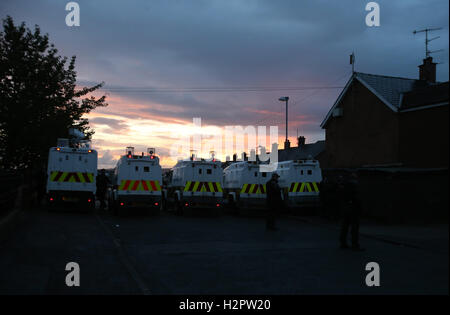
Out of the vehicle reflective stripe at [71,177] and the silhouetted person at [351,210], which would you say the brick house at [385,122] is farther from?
the vehicle reflective stripe at [71,177]

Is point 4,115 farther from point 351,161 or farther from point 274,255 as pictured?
point 351,161

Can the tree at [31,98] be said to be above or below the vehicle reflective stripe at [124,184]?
above

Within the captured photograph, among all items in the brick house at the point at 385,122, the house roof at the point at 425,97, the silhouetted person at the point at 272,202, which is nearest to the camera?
the silhouetted person at the point at 272,202

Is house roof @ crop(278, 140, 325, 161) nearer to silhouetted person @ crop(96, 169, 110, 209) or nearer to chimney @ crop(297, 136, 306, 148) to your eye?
chimney @ crop(297, 136, 306, 148)

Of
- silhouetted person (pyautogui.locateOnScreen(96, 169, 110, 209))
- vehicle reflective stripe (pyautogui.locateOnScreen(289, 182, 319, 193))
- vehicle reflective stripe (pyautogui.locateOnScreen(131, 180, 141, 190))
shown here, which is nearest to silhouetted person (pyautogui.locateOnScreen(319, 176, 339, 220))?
vehicle reflective stripe (pyautogui.locateOnScreen(289, 182, 319, 193))

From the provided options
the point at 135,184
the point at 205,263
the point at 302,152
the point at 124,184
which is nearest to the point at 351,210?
the point at 205,263

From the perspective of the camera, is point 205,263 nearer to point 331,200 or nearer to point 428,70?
point 331,200

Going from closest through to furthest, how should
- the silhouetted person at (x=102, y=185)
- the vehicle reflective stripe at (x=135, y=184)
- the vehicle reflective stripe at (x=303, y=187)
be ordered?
the vehicle reflective stripe at (x=135, y=184) < the vehicle reflective stripe at (x=303, y=187) < the silhouetted person at (x=102, y=185)

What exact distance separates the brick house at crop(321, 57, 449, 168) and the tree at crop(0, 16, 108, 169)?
59.3ft

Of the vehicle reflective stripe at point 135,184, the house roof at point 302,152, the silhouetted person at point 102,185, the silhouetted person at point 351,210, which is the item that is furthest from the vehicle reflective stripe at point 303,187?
the house roof at point 302,152

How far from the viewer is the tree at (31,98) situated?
24.3 metres
